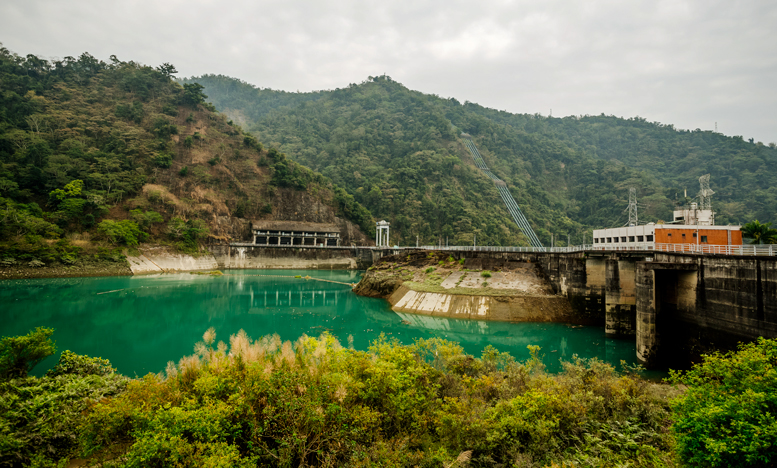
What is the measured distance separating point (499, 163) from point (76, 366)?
112511 millimetres

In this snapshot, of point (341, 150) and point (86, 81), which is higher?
point (86, 81)

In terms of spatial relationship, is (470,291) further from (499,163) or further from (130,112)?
(499,163)

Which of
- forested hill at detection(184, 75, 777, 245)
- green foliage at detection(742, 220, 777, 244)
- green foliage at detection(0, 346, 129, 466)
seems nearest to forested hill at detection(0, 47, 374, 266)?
forested hill at detection(184, 75, 777, 245)

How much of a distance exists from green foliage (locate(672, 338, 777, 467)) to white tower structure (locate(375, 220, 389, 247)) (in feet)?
223

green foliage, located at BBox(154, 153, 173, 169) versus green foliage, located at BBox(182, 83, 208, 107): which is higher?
green foliage, located at BBox(182, 83, 208, 107)

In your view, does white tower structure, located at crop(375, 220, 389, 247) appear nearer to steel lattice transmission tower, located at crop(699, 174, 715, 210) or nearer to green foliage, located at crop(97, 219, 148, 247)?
green foliage, located at crop(97, 219, 148, 247)

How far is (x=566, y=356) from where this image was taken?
63.2 ft

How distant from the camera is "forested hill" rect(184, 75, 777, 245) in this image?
84.7 meters

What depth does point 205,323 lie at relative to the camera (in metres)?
26.2

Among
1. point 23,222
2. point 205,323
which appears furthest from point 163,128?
point 205,323

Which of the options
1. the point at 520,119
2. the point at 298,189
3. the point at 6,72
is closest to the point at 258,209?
the point at 298,189

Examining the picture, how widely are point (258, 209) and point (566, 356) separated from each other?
231 feet

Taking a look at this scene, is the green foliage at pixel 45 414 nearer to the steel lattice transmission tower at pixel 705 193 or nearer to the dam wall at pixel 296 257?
the steel lattice transmission tower at pixel 705 193

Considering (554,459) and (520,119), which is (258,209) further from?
(520,119)
